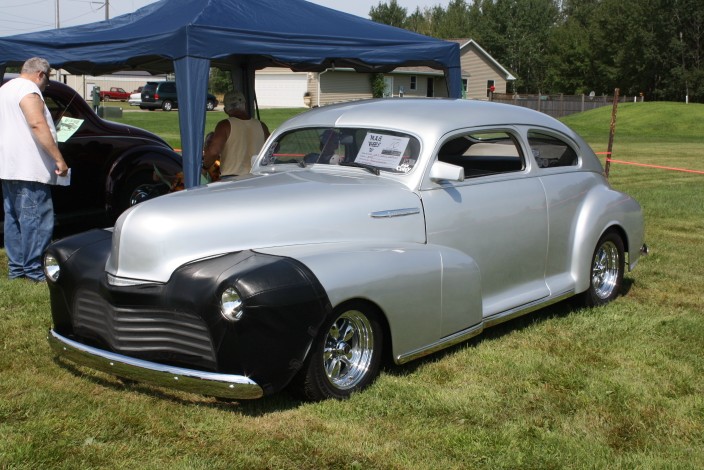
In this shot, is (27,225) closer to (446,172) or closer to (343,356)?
(343,356)

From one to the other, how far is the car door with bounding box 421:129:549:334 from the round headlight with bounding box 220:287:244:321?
4.73 feet

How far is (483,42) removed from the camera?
91.1 meters

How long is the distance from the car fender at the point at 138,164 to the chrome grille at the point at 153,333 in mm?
4966

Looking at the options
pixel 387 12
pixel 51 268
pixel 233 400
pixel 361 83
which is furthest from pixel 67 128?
pixel 387 12

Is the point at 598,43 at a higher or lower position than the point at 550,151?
higher

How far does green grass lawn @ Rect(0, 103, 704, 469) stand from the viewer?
3.83 m

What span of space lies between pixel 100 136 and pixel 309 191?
17.5ft

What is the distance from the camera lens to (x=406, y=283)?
4617 mm

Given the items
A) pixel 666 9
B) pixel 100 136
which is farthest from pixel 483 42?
pixel 100 136

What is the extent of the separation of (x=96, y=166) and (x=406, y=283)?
5.79 meters

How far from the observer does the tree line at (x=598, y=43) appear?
67688 mm

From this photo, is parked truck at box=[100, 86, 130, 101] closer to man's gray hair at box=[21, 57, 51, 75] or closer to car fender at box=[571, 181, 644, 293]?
man's gray hair at box=[21, 57, 51, 75]

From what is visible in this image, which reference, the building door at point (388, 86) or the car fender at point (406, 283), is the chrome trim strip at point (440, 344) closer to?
the car fender at point (406, 283)

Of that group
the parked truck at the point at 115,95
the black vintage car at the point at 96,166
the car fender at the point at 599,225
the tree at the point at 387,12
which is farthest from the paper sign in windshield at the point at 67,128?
the tree at the point at 387,12
